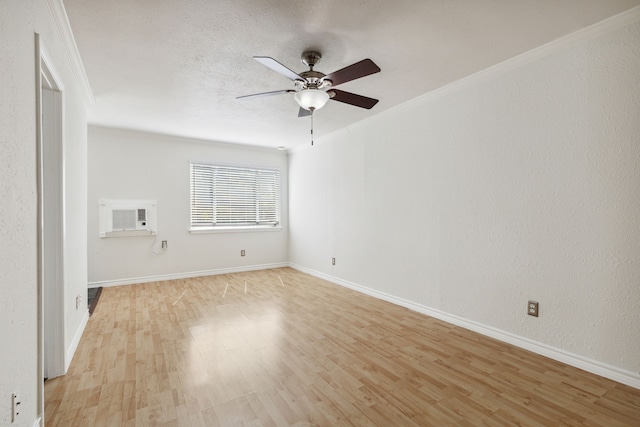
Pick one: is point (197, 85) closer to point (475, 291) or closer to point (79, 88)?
point (79, 88)

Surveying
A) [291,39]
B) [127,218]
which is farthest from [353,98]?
[127,218]

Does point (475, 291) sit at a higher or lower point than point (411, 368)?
higher

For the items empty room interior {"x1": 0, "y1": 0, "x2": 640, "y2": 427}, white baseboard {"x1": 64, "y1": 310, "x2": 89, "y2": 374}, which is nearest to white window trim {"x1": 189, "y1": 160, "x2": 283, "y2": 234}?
empty room interior {"x1": 0, "y1": 0, "x2": 640, "y2": 427}

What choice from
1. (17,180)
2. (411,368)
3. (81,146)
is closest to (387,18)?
(17,180)

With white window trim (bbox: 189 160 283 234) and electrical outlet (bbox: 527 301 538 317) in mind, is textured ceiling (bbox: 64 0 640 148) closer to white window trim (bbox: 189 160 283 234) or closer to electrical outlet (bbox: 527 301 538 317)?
electrical outlet (bbox: 527 301 538 317)

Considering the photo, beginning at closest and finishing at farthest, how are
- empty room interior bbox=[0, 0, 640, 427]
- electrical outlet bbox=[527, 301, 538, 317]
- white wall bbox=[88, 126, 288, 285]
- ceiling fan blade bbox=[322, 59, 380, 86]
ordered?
empty room interior bbox=[0, 0, 640, 427] < ceiling fan blade bbox=[322, 59, 380, 86] < electrical outlet bbox=[527, 301, 538, 317] < white wall bbox=[88, 126, 288, 285]

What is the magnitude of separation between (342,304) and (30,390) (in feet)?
9.30

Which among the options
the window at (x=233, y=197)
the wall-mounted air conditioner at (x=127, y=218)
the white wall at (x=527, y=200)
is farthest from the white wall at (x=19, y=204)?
the window at (x=233, y=197)

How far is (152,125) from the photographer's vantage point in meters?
4.38

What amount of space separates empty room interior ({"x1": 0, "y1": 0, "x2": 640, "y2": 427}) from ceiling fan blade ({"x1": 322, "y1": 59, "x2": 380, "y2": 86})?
0.02 metres

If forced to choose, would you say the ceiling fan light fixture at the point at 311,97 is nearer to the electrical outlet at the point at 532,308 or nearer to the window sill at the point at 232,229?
the electrical outlet at the point at 532,308

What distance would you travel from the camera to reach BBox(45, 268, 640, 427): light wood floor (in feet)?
5.49

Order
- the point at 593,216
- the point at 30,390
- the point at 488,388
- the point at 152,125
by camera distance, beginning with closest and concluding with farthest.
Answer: the point at 30,390 < the point at 488,388 < the point at 593,216 < the point at 152,125

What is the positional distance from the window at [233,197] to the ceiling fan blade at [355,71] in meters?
3.84
